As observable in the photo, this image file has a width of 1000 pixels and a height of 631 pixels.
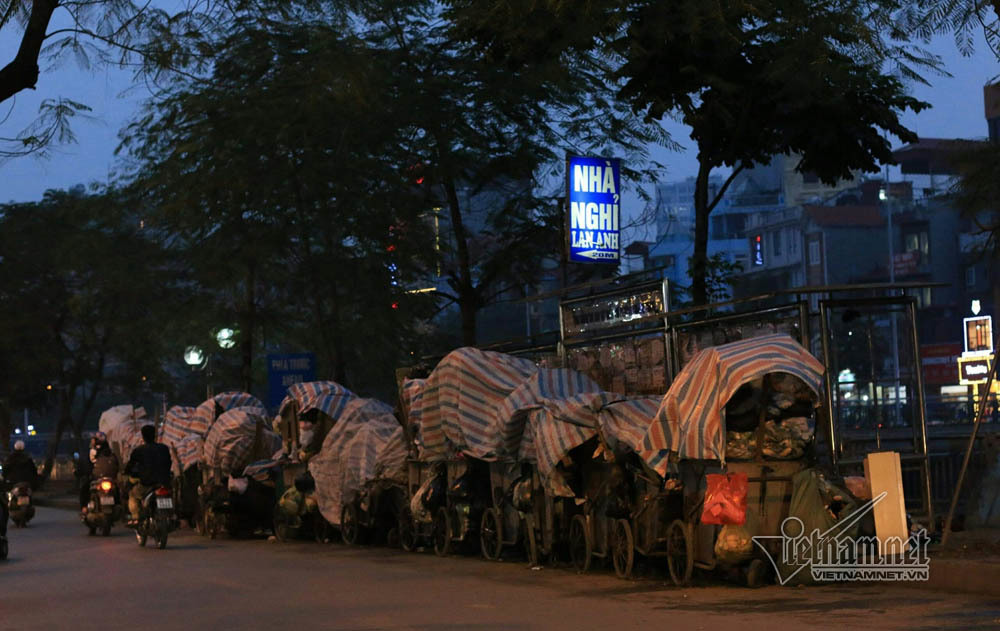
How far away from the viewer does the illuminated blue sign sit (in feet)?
84.8

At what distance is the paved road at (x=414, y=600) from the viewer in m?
11.7

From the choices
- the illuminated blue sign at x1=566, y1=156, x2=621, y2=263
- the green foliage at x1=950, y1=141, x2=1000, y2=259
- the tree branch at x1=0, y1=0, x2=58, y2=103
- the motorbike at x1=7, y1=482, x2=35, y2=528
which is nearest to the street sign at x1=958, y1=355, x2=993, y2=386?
the illuminated blue sign at x1=566, y1=156, x2=621, y2=263

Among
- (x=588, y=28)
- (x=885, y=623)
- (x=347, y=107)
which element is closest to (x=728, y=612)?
(x=885, y=623)

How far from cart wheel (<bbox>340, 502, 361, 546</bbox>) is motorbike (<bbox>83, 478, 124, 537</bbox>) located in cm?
545

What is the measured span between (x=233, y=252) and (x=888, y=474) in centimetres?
1972

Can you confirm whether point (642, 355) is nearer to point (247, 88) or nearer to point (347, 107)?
point (347, 107)

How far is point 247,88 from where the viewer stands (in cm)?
3012

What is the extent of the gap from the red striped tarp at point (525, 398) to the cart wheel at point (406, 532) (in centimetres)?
310

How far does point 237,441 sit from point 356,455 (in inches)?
181

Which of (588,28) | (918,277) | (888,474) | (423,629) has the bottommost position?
(423,629)

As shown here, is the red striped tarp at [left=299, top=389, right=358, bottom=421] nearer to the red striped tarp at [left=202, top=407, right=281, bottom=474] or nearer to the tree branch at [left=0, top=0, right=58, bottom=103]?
the red striped tarp at [left=202, top=407, right=281, bottom=474]

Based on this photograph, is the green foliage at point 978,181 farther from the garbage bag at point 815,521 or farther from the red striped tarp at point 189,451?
the red striped tarp at point 189,451

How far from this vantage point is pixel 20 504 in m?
31.5

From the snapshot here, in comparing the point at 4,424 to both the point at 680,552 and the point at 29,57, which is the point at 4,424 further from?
the point at 680,552
